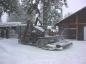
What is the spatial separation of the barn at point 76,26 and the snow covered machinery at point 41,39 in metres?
3.94

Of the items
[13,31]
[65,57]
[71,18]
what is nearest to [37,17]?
[71,18]

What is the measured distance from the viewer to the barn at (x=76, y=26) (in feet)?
71.9

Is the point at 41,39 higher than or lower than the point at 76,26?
lower

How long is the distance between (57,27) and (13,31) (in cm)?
586

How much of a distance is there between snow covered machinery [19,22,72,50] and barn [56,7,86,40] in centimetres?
394

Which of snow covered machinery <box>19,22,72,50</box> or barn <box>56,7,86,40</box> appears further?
barn <box>56,7,86,40</box>

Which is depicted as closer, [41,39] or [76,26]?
[41,39]

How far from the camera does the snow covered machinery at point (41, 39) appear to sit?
12.3 metres

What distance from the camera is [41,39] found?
14.4 meters

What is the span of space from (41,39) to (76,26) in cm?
896

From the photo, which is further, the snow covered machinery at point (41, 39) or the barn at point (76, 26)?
the barn at point (76, 26)

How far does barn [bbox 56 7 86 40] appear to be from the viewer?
21.9 m

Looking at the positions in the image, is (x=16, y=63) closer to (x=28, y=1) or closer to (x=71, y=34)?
(x=28, y=1)

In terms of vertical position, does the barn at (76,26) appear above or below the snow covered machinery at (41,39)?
above
